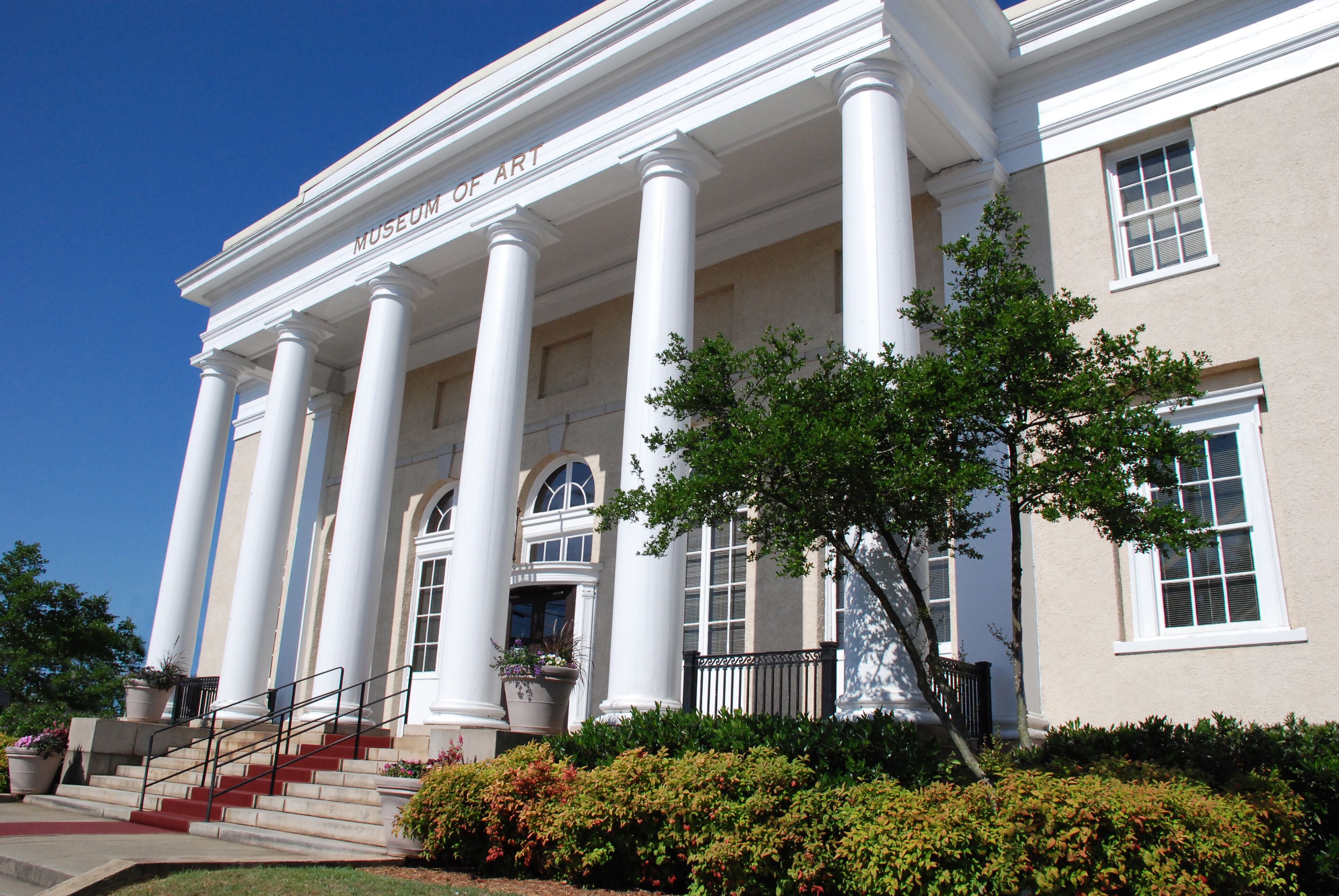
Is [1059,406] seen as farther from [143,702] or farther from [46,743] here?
[143,702]

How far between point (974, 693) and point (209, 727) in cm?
1318

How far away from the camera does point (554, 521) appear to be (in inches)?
721

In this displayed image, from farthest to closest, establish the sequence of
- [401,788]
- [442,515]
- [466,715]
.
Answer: [442,515]
[466,715]
[401,788]

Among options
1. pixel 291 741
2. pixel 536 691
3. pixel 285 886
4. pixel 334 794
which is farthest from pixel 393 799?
pixel 291 741

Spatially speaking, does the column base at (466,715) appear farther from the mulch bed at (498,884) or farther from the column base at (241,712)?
the column base at (241,712)

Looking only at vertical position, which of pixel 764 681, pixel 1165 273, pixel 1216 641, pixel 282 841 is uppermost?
pixel 1165 273

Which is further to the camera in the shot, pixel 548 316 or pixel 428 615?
pixel 428 615

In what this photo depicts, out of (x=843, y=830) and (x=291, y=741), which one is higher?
(x=291, y=741)

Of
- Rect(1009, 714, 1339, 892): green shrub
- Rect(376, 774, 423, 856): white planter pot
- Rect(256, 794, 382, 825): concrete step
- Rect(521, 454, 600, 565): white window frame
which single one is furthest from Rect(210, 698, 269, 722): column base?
Rect(1009, 714, 1339, 892): green shrub

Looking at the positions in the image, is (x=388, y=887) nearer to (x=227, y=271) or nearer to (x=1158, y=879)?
(x=1158, y=879)

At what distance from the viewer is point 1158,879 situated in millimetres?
6105

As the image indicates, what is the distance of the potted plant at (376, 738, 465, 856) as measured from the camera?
32.5 ft

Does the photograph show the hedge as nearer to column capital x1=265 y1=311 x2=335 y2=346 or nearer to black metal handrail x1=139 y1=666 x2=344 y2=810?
black metal handrail x1=139 y1=666 x2=344 y2=810

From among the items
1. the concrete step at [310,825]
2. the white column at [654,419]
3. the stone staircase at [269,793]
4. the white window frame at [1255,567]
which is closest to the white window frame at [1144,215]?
the white window frame at [1255,567]
